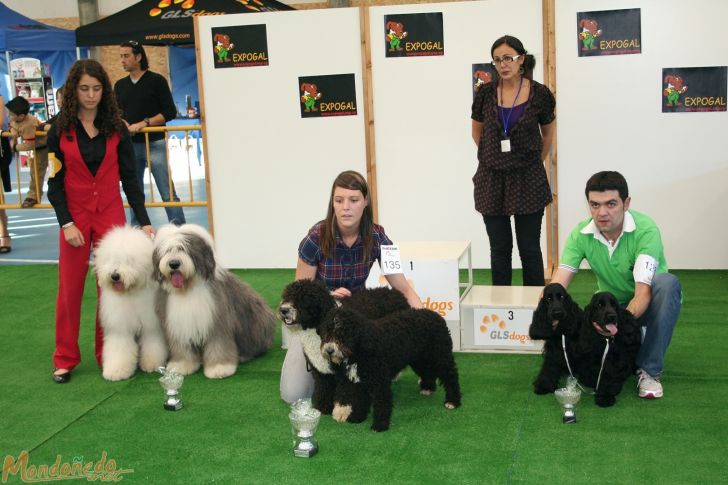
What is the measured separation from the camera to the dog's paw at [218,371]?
3.96 metres

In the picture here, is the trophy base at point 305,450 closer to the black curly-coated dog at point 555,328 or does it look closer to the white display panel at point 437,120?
the black curly-coated dog at point 555,328

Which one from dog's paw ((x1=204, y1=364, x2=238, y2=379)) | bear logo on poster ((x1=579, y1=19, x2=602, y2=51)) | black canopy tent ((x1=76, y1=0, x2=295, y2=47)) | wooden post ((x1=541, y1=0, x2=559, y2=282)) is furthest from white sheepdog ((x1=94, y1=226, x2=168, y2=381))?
black canopy tent ((x1=76, y1=0, x2=295, y2=47))

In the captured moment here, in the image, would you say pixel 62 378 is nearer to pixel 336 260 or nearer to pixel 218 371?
pixel 218 371

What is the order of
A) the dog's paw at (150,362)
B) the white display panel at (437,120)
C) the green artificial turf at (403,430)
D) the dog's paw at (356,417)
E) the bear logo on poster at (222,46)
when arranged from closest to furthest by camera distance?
1. the green artificial turf at (403,430)
2. the dog's paw at (356,417)
3. the dog's paw at (150,362)
4. the white display panel at (437,120)
5. the bear logo on poster at (222,46)

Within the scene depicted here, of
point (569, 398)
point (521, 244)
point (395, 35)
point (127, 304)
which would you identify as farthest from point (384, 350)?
point (395, 35)

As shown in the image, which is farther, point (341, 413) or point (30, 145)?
point (30, 145)

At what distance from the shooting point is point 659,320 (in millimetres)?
3420

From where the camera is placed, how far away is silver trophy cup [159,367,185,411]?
3.50m

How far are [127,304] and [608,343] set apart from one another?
2.22m

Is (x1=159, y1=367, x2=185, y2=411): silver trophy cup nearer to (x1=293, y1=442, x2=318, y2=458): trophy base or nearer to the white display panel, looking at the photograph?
(x1=293, y1=442, x2=318, y2=458): trophy base

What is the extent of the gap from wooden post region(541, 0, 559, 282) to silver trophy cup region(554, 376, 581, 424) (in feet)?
8.67

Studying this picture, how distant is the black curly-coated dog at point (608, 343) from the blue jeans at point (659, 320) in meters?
0.11

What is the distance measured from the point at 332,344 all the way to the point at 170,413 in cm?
101

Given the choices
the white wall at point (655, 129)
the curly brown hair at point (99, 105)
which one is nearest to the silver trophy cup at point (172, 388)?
the curly brown hair at point (99, 105)
